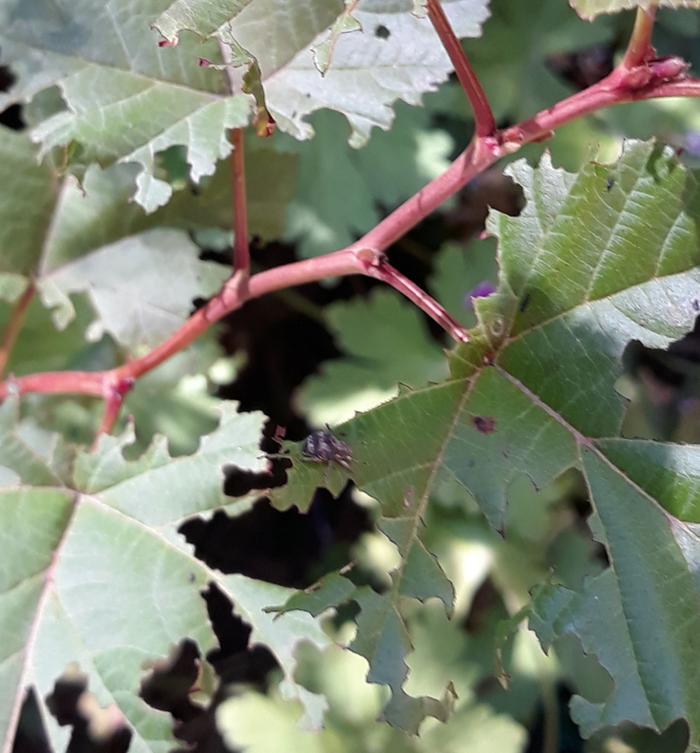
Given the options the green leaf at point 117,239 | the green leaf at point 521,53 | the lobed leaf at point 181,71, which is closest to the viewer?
the lobed leaf at point 181,71

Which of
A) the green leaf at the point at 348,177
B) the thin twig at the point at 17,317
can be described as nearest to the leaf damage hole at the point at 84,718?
the thin twig at the point at 17,317

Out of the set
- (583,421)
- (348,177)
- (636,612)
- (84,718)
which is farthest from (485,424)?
(84,718)

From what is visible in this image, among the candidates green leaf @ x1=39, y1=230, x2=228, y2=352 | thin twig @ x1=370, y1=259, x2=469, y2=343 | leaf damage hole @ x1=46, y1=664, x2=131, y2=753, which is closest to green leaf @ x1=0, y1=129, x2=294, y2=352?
green leaf @ x1=39, y1=230, x2=228, y2=352

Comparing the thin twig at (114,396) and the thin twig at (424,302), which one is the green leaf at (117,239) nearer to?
the thin twig at (114,396)

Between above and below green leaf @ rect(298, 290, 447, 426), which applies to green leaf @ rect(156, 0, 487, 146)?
above

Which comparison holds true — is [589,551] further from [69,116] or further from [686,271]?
[69,116]

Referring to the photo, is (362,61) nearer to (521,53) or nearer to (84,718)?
(521,53)

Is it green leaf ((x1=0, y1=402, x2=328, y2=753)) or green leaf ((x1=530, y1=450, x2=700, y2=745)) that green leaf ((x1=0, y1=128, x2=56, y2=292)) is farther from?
green leaf ((x1=530, y1=450, x2=700, y2=745))

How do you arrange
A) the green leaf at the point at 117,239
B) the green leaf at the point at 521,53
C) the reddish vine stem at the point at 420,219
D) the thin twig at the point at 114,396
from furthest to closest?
the green leaf at the point at 521,53 < the green leaf at the point at 117,239 < the thin twig at the point at 114,396 < the reddish vine stem at the point at 420,219
